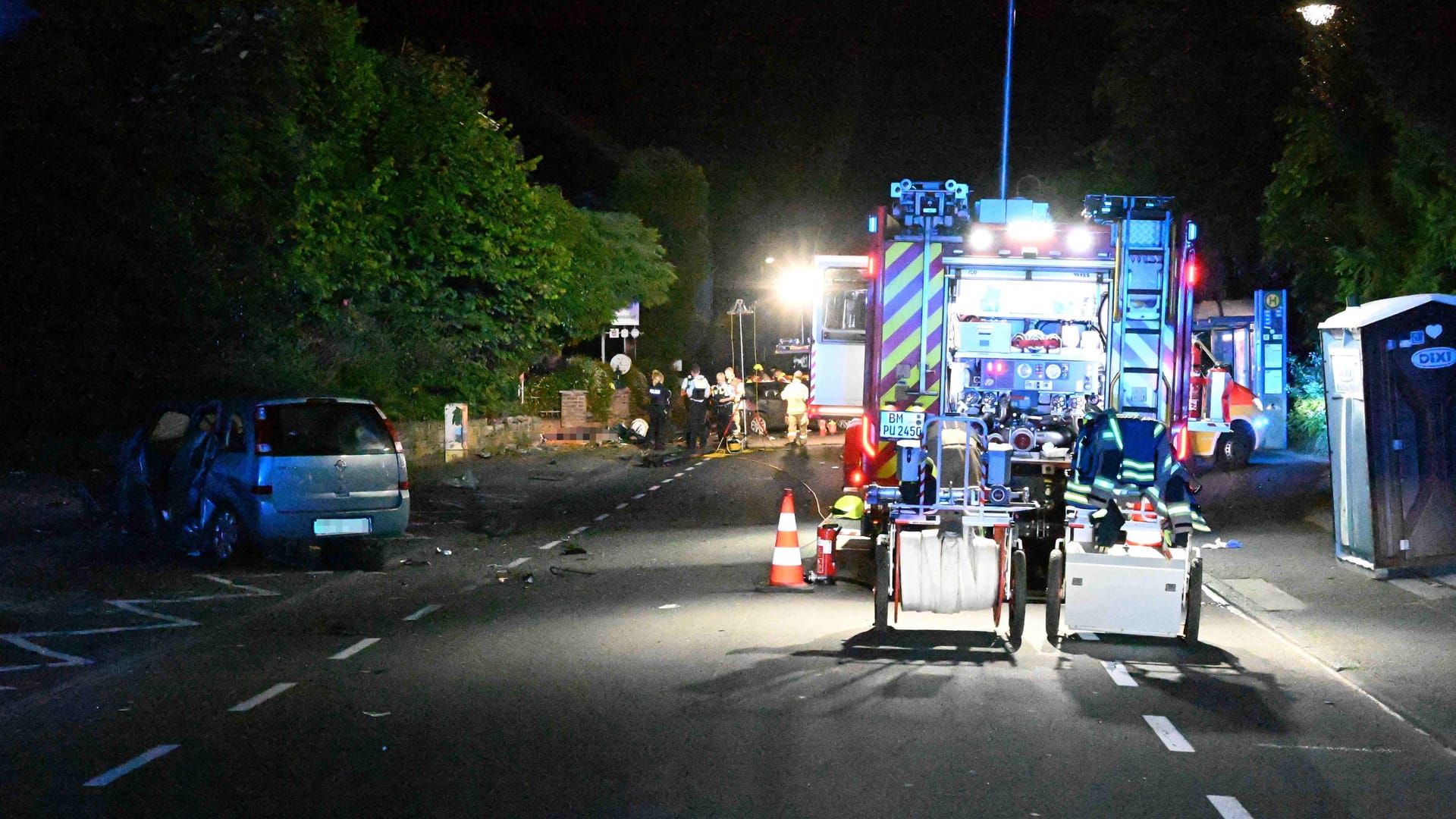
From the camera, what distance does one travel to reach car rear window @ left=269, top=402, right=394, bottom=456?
1438 cm

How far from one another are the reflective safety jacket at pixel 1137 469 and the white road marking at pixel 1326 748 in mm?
2381

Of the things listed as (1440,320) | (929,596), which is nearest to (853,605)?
(929,596)

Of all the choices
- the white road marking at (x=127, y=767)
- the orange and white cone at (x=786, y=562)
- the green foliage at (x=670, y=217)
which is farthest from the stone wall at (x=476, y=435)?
the white road marking at (x=127, y=767)

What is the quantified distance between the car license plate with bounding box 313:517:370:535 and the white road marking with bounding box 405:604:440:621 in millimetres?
2216

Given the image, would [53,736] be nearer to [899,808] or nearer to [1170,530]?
[899,808]

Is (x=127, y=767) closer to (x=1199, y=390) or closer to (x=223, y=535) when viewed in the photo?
(x=223, y=535)

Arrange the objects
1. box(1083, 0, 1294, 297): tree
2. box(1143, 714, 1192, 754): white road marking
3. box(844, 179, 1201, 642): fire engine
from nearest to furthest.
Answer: box(1143, 714, 1192, 754): white road marking < box(844, 179, 1201, 642): fire engine < box(1083, 0, 1294, 297): tree

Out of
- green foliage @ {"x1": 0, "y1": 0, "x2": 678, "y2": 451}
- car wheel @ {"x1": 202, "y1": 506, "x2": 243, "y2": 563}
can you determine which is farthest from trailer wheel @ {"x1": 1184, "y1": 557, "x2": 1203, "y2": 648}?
green foliage @ {"x1": 0, "y1": 0, "x2": 678, "y2": 451}

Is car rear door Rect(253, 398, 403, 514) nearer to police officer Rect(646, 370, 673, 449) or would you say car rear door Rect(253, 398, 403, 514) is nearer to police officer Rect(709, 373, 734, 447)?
police officer Rect(646, 370, 673, 449)

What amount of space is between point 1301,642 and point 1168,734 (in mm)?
3331

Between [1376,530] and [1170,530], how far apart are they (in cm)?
459

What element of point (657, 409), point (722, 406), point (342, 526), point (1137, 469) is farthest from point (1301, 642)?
point (722, 406)

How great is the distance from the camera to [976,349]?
482 inches

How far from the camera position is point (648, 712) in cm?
831
